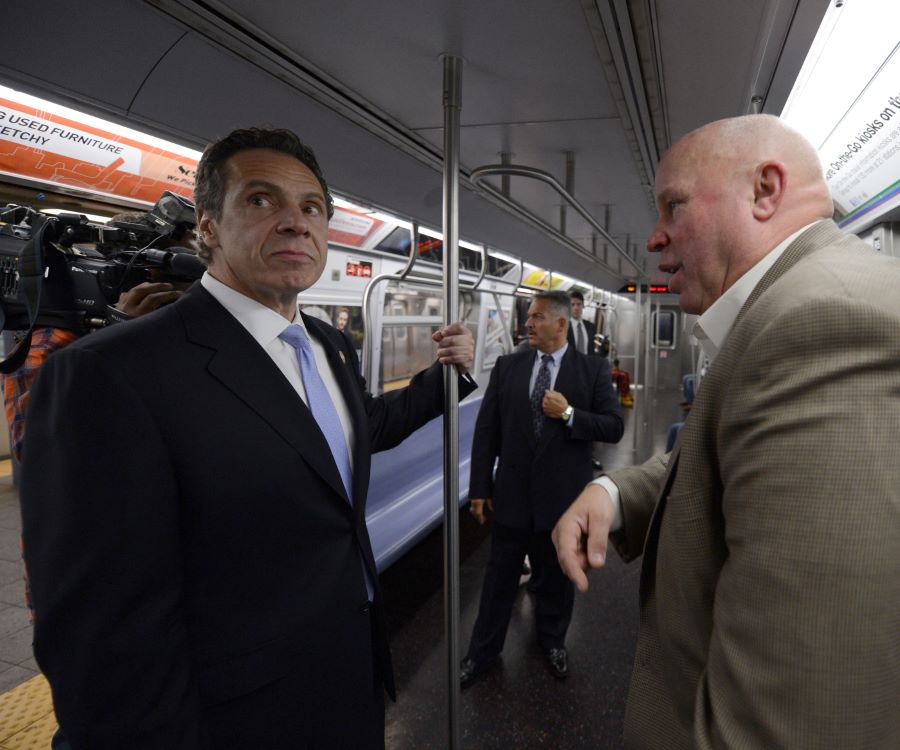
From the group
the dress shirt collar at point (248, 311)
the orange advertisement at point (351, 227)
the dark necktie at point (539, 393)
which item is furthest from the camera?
the orange advertisement at point (351, 227)

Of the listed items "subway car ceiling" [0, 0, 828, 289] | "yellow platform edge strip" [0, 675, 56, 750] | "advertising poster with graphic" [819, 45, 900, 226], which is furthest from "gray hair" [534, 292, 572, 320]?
"yellow platform edge strip" [0, 675, 56, 750]

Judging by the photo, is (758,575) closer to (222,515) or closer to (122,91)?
(222,515)

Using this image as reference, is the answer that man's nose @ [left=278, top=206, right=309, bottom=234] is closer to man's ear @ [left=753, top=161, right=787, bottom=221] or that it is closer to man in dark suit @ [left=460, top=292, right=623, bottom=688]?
man's ear @ [left=753, top=161, right=787, bottom=221]

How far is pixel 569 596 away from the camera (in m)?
2.88

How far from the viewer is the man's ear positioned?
3.04ft

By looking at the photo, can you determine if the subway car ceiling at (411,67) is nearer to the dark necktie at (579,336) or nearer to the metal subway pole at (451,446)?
the metal subway pole at (451,446)

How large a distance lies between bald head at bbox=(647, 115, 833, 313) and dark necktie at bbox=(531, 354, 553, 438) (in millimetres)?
1807

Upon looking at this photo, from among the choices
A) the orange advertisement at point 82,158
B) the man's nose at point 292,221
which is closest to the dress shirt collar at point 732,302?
the man's nose at point 292,221

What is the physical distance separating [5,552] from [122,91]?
15.5ft

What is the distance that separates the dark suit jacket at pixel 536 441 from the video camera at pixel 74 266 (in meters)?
1.79

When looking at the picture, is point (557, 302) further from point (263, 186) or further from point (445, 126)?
point (263, 186)

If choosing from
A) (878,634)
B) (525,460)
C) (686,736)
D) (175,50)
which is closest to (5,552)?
(525,460)

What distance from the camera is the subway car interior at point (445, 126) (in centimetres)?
120

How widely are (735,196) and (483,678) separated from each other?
2718 mm
